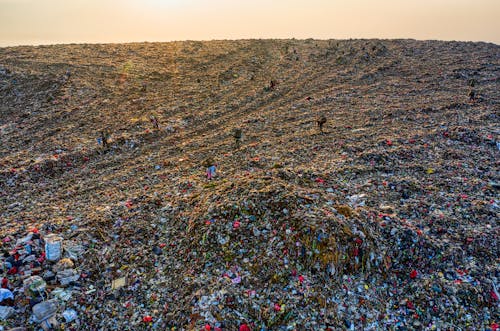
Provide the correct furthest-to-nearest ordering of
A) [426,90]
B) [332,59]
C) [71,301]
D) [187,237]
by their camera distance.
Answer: [332,59]
[426,90]
[187,237]
[71,301]

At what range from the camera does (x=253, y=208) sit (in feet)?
18.3

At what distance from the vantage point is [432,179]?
23.9 ft

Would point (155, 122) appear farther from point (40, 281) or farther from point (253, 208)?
point (40, 281)

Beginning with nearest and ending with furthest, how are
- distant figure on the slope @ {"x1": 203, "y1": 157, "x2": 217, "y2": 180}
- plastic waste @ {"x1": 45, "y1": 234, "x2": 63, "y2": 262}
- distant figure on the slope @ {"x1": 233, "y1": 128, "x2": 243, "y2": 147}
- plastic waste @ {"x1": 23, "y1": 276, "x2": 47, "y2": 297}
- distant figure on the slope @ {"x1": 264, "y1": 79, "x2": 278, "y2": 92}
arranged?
plastic waste @ {"x1": 23, "y1": 276, "x2": 47, "y2": 297}, plastic waste @ {"x1": 45, "y1": 234, "x2": 63, "y2": 262}, distant figure on the slope @ {"x1": 203, "y1": 157, "x2": 217, "y2": 180}, distant figure on the slope @ {"x1": 233, "y1": 128, "x2": 243, "y2": 147}, distant figure on the slope @ {"x1": 264, "y1": 79, "x2": 278, "y2": 92}

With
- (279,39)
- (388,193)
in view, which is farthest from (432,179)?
(279,39)

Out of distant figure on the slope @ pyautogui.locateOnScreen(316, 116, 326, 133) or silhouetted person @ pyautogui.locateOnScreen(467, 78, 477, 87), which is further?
silhouetted person @ pyautogui.locateOnScreen(467, 78, 477, 87)

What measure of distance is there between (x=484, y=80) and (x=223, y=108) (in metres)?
12.7

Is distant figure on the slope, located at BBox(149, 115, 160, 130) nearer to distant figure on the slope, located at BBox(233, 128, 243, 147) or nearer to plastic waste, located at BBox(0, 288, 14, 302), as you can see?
distant figure on the slope, located at BBox(233, 128, 243, 147)

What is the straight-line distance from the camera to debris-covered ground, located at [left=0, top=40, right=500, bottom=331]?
4.40m

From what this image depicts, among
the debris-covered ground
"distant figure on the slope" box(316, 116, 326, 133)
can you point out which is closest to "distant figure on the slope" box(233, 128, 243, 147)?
the debris-covered ground

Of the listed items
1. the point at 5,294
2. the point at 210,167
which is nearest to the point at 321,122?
the point at 210,167

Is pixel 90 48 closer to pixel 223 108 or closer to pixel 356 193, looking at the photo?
pixel 223 108

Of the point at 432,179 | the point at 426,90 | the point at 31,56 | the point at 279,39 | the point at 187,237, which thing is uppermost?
the point at 279,39

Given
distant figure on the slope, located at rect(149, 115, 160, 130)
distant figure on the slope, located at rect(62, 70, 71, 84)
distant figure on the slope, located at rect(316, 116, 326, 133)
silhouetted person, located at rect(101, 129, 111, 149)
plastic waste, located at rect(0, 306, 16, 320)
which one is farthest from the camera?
distant figure on the slope, located at rect(62, 70, 71, 84)
